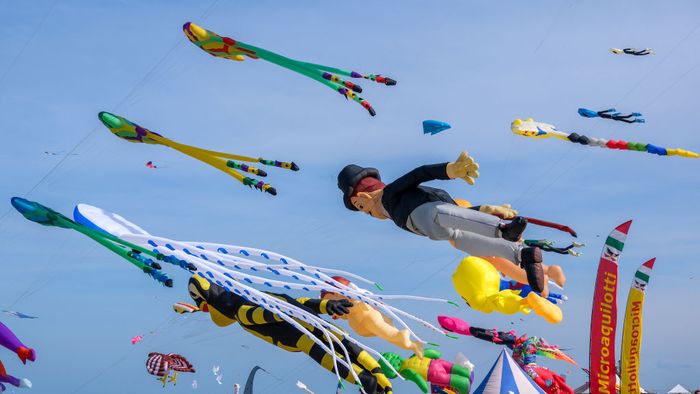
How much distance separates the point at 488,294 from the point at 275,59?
4.65 meters

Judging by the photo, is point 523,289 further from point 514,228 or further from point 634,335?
point 634,335

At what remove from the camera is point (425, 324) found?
14492 mm

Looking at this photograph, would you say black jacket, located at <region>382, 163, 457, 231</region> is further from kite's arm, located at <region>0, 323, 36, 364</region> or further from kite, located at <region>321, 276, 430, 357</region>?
kite's arm, located at <region>0, 323, 36, 364</region>

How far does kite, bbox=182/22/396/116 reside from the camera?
13.9 meters

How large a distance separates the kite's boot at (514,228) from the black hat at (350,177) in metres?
3.22

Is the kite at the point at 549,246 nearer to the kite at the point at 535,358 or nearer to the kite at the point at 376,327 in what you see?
the kite at the point at 376,327

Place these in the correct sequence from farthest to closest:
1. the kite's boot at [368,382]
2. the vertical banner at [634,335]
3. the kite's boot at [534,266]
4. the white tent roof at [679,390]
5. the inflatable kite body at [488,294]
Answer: the white tent roof at [679,390] → the vertical banner at [634,335] → the kite's boot at [368,382] → the inflatable kite body at [488,294] → the kite's boot at [534,266]

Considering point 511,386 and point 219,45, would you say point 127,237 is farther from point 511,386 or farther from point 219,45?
point 511,386

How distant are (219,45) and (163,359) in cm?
1528

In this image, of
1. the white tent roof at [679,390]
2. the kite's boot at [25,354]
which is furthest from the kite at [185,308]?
the white tent roof at [679,390]

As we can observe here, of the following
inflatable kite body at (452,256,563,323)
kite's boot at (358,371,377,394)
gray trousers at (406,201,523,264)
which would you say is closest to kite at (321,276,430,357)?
kite's boot at (358,371,377,394)

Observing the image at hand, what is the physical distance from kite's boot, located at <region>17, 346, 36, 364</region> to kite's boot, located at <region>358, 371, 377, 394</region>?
519cm

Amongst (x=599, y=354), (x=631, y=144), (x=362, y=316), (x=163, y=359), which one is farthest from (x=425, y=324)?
(x=163, y=359)

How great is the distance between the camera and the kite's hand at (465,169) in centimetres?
1282
